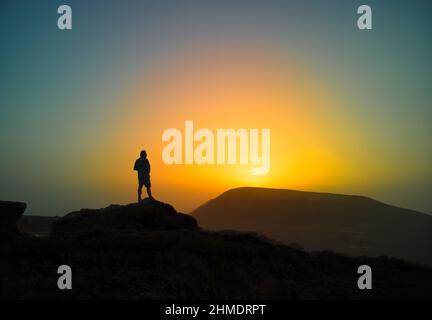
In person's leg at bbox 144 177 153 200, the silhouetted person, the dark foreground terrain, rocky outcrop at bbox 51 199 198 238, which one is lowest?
the dark foreground terrain

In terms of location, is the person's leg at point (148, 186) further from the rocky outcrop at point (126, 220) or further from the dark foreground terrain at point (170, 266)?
the dark foreground terrain at point (170, 266)

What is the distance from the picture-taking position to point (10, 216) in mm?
18859

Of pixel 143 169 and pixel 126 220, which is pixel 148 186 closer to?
pixel 143 169

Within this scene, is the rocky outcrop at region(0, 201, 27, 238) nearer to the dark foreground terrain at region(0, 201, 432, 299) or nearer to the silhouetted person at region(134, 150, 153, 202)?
the dark foreground terrain at region(0, 201, 432, 299)

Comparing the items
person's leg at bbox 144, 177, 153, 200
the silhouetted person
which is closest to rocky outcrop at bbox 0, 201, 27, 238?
the silhouetted person

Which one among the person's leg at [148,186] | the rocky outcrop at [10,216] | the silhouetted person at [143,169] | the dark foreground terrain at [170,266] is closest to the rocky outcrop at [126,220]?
the dark foreground terrain at [170,266]

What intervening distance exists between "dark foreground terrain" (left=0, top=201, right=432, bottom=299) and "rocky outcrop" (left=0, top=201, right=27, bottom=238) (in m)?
0.03

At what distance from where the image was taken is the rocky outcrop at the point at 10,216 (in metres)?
18.3

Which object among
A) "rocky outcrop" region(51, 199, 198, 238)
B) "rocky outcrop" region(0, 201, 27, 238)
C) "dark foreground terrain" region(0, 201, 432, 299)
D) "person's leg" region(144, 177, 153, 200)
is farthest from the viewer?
"person's leg" region(144, 177, 153, 200)

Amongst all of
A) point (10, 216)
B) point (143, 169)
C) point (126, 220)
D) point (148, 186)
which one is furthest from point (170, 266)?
point (10, 216)

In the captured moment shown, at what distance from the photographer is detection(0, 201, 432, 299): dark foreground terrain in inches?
579
